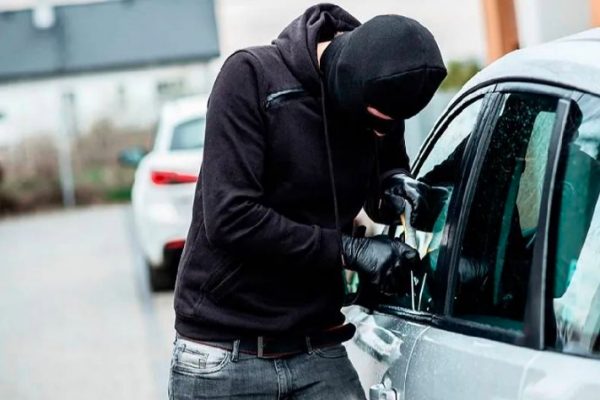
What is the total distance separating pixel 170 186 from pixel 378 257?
840 cm

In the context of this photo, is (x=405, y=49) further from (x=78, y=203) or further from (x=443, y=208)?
(x=78, y=203)

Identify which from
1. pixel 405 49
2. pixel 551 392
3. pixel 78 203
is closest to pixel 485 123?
pixel 405 49

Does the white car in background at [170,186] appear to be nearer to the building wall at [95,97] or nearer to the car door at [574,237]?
the car door at [574,237]

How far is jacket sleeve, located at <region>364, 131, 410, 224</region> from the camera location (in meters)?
3.41

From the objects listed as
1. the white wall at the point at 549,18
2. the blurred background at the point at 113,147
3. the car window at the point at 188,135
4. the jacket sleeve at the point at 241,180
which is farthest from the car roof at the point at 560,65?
the car window at the point at 188,135

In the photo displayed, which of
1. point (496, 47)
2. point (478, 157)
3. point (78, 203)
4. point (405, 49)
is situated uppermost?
point (405, 49)

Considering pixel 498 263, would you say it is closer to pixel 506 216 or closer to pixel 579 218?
pixel 506 216

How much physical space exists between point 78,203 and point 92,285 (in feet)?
53.9

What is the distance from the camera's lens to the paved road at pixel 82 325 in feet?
29.0

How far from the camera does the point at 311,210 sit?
126 inches

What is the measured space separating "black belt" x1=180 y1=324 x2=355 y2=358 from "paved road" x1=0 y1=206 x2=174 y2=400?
4.95 meters

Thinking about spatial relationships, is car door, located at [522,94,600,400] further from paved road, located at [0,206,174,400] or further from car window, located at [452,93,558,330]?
paved road, located at [0,206,174,400]


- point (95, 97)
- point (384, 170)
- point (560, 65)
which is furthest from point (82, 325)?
point (95, 97)

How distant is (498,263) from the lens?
2.98 m
